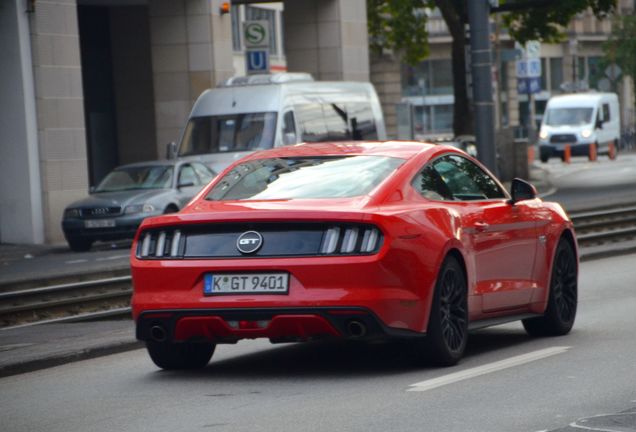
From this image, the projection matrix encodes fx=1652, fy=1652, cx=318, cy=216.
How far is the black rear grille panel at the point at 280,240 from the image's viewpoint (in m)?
8.88

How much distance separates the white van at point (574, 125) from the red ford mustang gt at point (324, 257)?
5232 centimetres

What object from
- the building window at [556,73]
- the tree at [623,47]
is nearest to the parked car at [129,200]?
the tree at [623,47]

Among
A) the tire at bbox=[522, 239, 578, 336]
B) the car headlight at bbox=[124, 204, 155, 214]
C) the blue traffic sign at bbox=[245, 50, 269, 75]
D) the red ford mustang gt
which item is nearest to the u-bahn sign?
Result: the blue traffic sign at bbox=[245, 50, 269, 75]

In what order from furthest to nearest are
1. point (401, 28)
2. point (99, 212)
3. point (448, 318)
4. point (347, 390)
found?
point (401, 28) < point (99, 212) < point (448, 318) < point (347, 390)

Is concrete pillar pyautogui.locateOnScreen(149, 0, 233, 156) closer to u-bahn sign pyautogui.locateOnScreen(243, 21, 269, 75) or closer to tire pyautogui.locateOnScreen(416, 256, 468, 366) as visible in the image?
u-bahn sign pyautogui.locateOnScreen(243, 21, 269, 75)

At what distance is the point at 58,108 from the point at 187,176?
384cm

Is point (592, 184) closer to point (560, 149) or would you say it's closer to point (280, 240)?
point (560, 149)

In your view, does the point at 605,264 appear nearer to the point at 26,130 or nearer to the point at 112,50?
the point at 26,130

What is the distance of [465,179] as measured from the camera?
34.2ft

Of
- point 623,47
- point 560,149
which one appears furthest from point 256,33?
point 623,47

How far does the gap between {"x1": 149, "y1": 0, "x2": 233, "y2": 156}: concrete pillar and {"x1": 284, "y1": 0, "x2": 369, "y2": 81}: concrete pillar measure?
494 centimetres

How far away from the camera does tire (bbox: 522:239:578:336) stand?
11117 millimetres

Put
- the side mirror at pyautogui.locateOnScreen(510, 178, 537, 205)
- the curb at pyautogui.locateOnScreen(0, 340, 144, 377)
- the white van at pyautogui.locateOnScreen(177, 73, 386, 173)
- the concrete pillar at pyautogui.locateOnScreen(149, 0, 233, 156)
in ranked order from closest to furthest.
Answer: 1. the curb at pyautogui.locateOnScreen(0, 340, 144, 377)
2. the side mirror at pyautogui.locateOnScreen(510, 178, 537, 205)
3. the white van at pyautogui.locateOnScreen(177, 73, 386, 173)
4. the concrete pillar at pyautogui.locateOnScreen(149, 0, 233, 156)

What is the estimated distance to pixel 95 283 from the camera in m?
17.4
